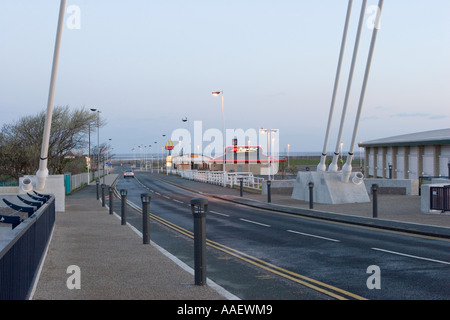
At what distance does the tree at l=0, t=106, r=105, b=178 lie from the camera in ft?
143

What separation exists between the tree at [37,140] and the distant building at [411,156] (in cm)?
2895

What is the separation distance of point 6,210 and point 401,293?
16.5 meters

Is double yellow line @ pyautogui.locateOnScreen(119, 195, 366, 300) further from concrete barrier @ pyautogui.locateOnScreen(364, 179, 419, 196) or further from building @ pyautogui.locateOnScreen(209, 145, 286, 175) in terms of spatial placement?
building @ pyautogui.locateOnScreen(209, 145, 286, 175)

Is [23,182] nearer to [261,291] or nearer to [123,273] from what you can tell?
[123,273]

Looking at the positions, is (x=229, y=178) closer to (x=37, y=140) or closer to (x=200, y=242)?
(x=37, y=140)

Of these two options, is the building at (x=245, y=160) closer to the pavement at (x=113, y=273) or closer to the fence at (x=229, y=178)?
the fence at (x=229, y=178)

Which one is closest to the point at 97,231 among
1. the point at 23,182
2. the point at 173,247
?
the point at 173,247

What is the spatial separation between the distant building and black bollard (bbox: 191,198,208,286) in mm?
32575

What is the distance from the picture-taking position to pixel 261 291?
8695mm

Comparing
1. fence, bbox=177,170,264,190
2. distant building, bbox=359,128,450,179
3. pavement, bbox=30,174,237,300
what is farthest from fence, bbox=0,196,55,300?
distant building, bbox=359,128,450,179

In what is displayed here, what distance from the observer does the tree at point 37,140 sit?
43.6m

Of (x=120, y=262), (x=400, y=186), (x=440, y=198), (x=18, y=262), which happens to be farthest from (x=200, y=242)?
(x=400, y=186)

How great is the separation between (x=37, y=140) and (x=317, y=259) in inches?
1591
